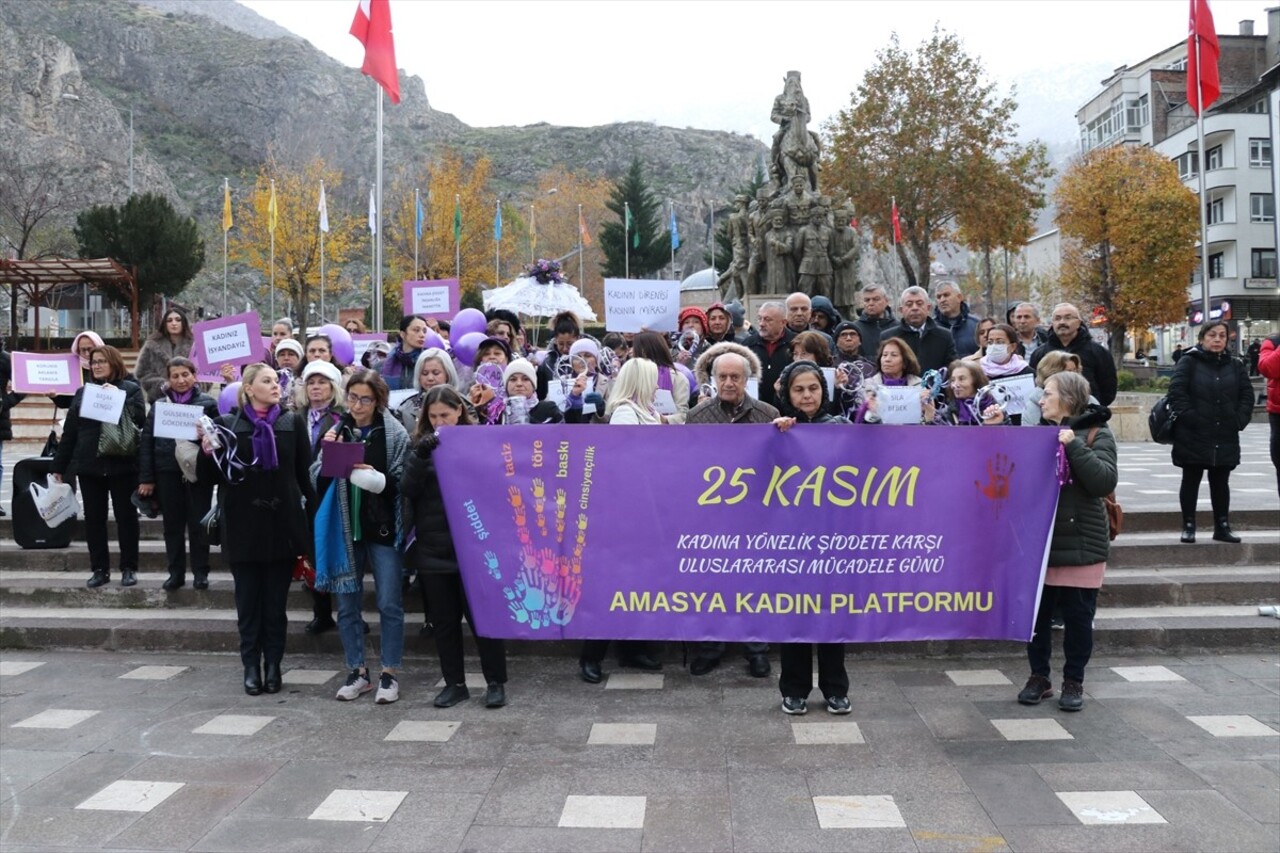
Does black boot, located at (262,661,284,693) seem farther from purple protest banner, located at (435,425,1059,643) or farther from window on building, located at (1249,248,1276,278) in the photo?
window on building, located at (1249,248,1276,278)

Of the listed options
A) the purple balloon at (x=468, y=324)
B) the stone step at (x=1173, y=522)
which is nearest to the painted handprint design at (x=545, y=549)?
the purple balloon at (x=468, y=324)

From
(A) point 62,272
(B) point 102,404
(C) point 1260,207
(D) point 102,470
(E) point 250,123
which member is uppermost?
(E) point 250,123

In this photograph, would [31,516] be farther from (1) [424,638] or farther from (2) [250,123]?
(2) [250,123]

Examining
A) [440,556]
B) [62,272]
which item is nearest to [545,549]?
[440,556]

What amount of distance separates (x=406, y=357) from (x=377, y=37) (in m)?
6.90

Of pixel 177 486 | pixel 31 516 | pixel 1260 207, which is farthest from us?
pixel 1260 207

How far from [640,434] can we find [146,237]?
144 feet

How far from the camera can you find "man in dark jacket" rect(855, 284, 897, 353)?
881 centimetres

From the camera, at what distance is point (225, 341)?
819 centimetres

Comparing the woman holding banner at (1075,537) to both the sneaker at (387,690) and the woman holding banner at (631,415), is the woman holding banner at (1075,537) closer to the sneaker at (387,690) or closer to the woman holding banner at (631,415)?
the woman holding banner at (631,415)

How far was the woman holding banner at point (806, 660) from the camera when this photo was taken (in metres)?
5.62

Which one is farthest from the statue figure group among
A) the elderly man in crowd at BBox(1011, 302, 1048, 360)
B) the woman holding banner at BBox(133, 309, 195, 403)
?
the woman holding banner at BBox(133, 309, 195, 403)

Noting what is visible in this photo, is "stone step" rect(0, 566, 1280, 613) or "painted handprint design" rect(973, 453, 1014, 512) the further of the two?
"stone step" rect(0, 566, 1280, 613)

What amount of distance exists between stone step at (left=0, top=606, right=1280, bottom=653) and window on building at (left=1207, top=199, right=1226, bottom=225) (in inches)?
2238
